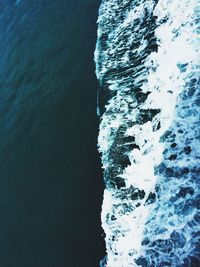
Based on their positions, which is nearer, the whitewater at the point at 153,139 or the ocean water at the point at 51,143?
the whitewater at the point at 153,139

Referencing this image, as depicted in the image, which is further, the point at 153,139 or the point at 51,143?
the point at 51,143

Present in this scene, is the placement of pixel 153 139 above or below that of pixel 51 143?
above

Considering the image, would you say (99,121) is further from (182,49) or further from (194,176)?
(194,176)

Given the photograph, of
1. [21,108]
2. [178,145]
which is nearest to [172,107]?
[178,145]

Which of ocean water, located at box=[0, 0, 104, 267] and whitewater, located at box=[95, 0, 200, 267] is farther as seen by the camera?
ocean water, located at box=[0, 0, 104, 267]
